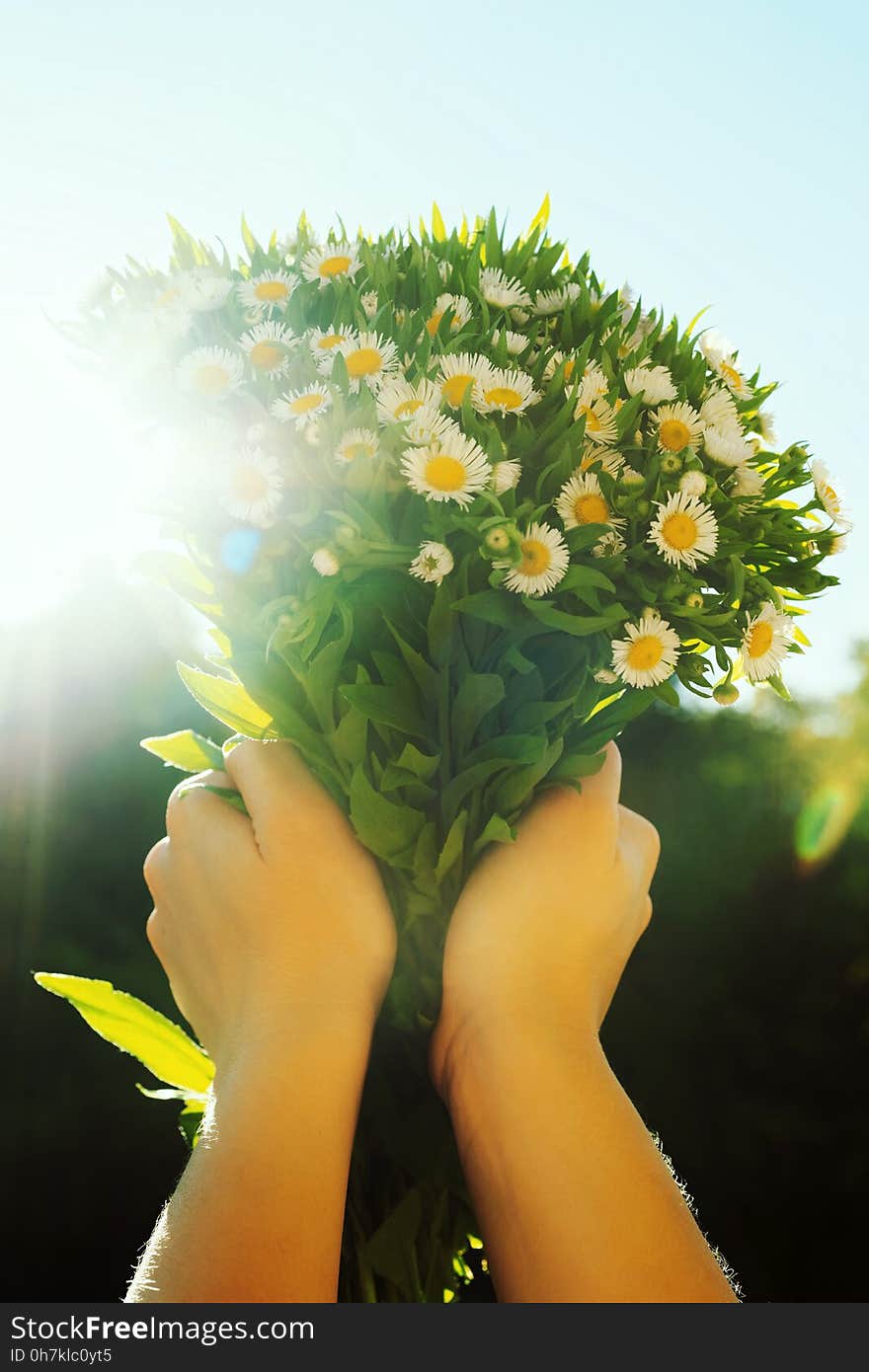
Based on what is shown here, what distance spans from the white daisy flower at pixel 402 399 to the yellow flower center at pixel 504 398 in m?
0.07

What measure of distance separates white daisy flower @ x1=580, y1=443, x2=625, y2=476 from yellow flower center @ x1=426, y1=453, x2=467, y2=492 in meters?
0.20

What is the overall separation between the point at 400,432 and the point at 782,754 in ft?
36.2

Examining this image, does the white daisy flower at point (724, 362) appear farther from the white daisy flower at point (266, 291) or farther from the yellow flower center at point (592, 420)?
the white daisy flower at point (266, 291)

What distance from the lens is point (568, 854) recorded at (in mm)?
1465

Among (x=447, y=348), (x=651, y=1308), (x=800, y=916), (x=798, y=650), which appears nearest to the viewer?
(x=651, y=1308)

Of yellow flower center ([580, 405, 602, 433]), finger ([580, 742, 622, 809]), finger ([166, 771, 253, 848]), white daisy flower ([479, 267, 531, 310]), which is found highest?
white daisy flower ([479, 267, 531, 310])

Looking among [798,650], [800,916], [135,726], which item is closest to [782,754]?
[800,916]

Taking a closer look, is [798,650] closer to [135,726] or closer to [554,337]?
A: [554,337]

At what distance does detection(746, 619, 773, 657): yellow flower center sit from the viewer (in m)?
A: 1.47

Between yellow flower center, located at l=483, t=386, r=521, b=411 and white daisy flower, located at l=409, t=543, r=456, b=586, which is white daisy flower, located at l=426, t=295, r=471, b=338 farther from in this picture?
white daisy flower, located at l=409, t=543, r=456, b=586

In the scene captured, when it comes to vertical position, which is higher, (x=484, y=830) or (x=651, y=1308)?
(x=484, y=830)

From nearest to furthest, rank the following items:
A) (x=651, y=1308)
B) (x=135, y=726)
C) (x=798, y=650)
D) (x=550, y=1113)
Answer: (x=651, y=1308) < (x=550, y=1113) < (x=798, y=650) < (x=135, y=726)

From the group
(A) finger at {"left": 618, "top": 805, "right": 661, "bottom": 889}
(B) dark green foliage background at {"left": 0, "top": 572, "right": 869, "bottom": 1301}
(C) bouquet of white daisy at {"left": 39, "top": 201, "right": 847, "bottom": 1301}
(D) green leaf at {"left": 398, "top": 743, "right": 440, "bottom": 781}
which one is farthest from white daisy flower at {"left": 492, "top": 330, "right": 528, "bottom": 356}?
(B) dark green foliage background at {"left": 0, "top": 572, "right": 869, "bottom": 1301}

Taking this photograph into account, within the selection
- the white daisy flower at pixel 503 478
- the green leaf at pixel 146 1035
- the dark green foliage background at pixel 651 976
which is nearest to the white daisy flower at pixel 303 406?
the white daisy flower at pixel 503 478
